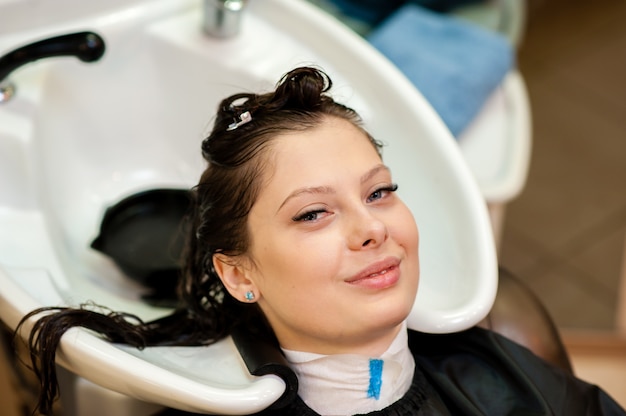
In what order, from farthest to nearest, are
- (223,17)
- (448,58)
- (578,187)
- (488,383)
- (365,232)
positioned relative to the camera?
(578,187) < (448,58) < (223,17) < (488,383) < (365,232)

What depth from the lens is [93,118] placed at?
1.33 metres

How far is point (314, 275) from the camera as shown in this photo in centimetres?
95

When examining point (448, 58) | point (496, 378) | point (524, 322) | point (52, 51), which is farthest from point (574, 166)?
point (52, 51)

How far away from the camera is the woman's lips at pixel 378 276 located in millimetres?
955

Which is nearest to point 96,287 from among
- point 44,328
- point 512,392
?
point 44,328

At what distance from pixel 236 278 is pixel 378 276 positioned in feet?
0.62

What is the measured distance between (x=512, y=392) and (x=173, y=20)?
2.53 ft

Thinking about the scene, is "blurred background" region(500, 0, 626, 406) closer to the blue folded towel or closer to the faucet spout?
the blue folded towel

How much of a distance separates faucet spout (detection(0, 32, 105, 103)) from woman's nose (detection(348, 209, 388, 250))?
49cm

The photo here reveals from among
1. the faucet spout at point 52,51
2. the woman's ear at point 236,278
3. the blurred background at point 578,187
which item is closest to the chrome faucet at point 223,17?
the faucet spout at point 52,51

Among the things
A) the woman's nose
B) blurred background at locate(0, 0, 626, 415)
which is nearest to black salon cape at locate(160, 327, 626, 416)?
the woman's nose

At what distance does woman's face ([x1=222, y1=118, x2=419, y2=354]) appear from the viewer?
95 cm

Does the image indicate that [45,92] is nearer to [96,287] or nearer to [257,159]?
[96,287]

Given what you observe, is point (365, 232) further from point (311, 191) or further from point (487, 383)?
point (487, 383)
